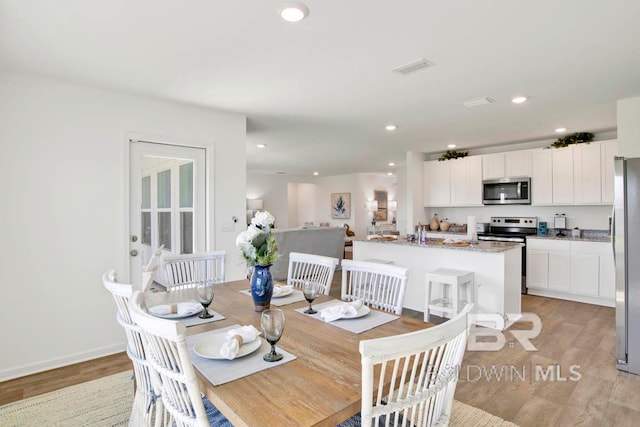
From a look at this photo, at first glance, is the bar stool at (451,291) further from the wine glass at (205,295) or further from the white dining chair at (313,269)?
the wine glass at (205,295)

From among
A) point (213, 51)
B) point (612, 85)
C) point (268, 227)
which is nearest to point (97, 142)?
point (213, 51)

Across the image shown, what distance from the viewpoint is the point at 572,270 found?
4.83 m

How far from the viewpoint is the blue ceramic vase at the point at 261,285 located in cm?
179

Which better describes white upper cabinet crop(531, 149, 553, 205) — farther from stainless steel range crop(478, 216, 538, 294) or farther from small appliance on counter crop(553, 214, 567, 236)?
stainless steel range crop(478, 216, 538, 294)

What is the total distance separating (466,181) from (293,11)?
203 inches

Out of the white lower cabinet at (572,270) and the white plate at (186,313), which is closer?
the white plate at (186,313)

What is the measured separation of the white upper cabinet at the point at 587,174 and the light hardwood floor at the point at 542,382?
7.08 feet

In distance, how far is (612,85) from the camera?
312cm

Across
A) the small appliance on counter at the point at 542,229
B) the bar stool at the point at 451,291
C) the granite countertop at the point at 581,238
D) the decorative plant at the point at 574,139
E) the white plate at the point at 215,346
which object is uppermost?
the decorative plant at the point at 574,139

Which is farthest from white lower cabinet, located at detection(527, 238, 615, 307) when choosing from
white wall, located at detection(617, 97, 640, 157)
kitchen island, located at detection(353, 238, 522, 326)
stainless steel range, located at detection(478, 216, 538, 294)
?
white wall, located at detection(617, 97, 640, 157)

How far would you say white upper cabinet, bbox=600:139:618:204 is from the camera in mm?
4727

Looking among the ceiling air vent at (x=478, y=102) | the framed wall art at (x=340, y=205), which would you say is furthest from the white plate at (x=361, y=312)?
the framed wall art at (x=340, y=205)

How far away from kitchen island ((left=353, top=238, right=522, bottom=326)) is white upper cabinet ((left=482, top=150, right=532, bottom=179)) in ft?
7.07

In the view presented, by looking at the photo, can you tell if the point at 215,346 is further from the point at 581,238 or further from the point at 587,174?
the point at 587,174
